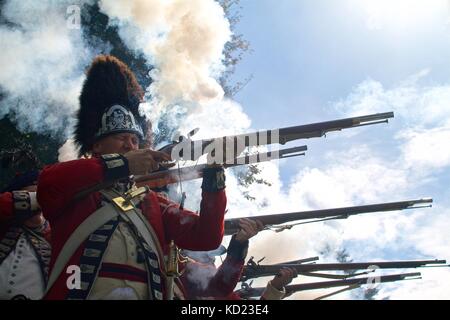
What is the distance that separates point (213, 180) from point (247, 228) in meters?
2.44

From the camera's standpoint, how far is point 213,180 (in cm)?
341

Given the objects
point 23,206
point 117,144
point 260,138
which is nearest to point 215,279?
point 260,138

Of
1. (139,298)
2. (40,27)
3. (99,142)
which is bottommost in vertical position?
(139,298)

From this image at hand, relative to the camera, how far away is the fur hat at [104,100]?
13.4ft

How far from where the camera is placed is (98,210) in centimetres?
324

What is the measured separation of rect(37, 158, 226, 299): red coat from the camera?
3.09m

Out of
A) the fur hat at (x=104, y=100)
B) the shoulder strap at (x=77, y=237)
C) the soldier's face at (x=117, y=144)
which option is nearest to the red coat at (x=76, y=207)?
the shoulder strap at (x=77, y=237)

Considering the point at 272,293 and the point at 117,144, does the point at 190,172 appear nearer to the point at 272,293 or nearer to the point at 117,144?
the point at 117,144

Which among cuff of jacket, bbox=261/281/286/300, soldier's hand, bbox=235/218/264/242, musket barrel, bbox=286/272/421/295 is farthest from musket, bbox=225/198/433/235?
musket barrel, bbox=286/272/421/295

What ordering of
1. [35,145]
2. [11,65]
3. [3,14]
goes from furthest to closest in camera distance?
[35,145] < [3,14] < [11,65]

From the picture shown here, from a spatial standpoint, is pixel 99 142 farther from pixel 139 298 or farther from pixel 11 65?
pixel 11 65

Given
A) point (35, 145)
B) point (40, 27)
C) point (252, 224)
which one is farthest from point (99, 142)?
point (35, 145)

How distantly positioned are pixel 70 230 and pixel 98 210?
238 millimetres

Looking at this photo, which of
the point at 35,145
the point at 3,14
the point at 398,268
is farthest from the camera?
the point at 35,145
